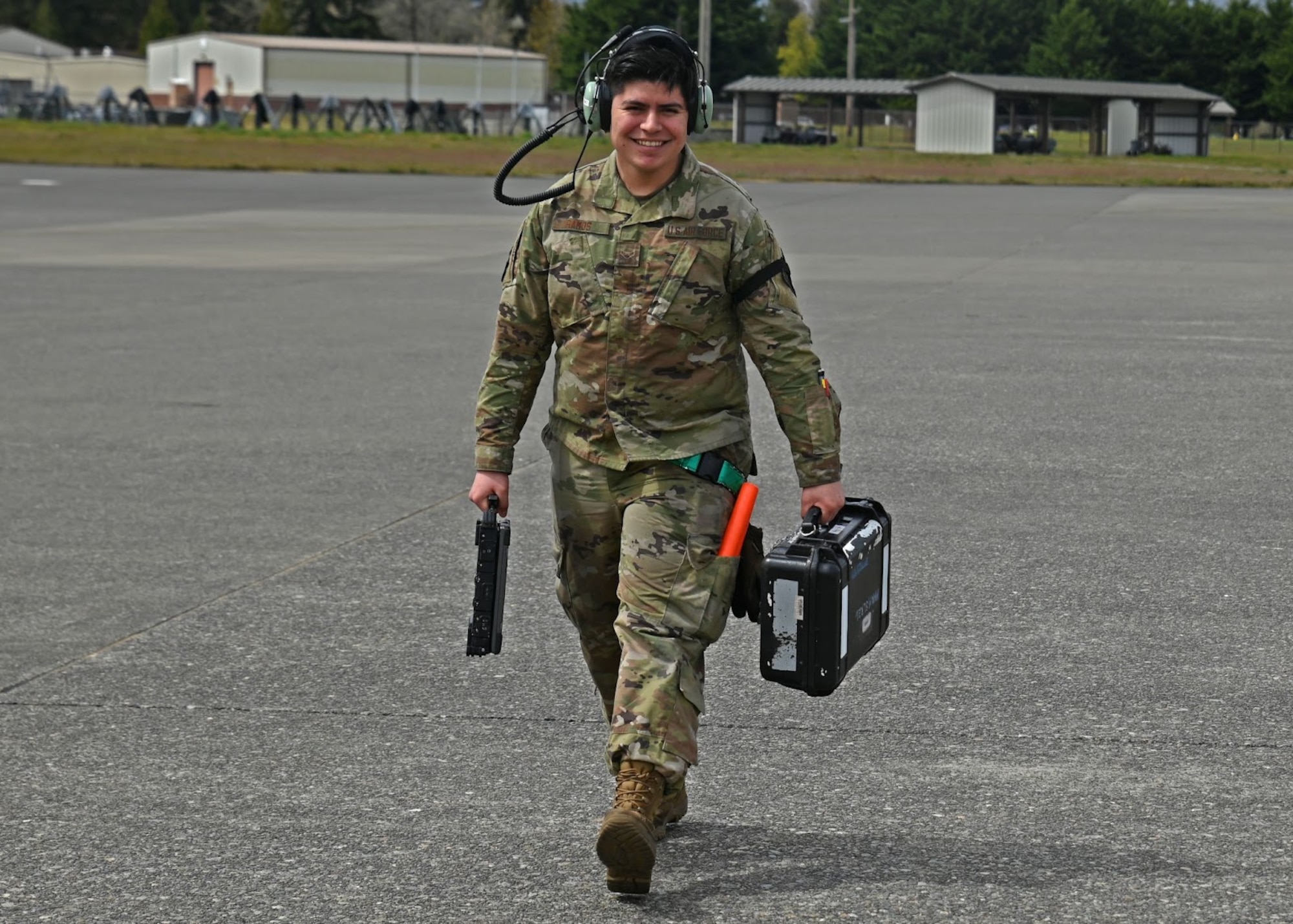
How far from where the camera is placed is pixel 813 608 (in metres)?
4.24

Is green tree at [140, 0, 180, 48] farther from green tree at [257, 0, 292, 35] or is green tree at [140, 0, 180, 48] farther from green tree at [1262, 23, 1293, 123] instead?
green tree at [1262, 23, 1293, 123]

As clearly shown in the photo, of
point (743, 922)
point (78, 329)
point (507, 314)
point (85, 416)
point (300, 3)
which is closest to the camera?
point (743, 922)

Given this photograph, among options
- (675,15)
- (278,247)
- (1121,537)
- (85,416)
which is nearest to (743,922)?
(1121,537)

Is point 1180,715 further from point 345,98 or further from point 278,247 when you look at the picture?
point 345,98

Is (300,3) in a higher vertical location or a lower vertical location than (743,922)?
higher

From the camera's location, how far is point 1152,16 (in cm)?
10744

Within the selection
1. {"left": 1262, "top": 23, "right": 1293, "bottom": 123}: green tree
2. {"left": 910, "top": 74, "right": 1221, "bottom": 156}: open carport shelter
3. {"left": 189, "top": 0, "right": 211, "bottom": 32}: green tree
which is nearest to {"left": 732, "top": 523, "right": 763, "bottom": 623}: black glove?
{"left": 910, "top": 74, "right": 1221, "bottom": 156}: open carport shelter

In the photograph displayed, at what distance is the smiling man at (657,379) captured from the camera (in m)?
4.29

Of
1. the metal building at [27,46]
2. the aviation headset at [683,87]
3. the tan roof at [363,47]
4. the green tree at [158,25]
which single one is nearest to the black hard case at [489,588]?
the aviation headset at [683,87]

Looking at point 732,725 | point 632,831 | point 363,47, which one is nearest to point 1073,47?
point 363,47

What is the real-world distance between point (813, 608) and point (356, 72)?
113660 mm

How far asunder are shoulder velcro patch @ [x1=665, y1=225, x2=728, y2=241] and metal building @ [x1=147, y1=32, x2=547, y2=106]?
111127mm

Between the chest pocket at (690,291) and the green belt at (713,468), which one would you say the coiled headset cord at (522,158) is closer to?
the chest pocket at (690,291)

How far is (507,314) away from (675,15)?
120531mm
